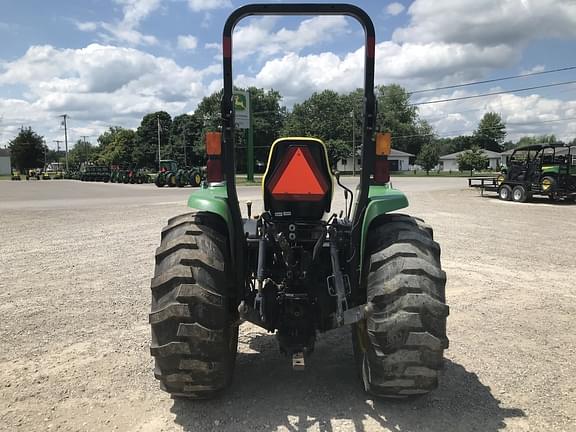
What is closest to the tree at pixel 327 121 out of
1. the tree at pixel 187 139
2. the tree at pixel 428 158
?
the tree at pixel 187 139

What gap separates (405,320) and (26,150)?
93.3m

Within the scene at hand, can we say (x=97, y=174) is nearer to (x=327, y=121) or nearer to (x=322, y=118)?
(x=327, y=121)

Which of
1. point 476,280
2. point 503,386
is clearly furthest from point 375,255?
point 476,280

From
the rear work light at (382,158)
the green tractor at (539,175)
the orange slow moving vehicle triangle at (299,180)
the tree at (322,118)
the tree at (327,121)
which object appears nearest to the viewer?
the rear work light at (382,158)

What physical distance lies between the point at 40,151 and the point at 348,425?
95267 millimetres

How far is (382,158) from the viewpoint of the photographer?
3.28 m

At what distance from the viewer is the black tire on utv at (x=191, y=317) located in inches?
120

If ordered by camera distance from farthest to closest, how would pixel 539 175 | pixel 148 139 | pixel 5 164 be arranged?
pixel 5 164
pixel 148 139
pixel 539 175

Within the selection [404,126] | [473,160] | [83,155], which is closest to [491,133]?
[404,126]

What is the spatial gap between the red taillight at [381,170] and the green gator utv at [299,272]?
1 cm

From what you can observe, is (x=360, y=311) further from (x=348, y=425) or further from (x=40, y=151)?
(x=40, y=151)

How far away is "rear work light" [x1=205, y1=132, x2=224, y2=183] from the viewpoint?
3240mm

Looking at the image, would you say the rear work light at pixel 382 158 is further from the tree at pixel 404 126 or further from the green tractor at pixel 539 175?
the tree at pixel 404 126

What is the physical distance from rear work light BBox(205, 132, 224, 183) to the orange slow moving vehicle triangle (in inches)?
18.2
